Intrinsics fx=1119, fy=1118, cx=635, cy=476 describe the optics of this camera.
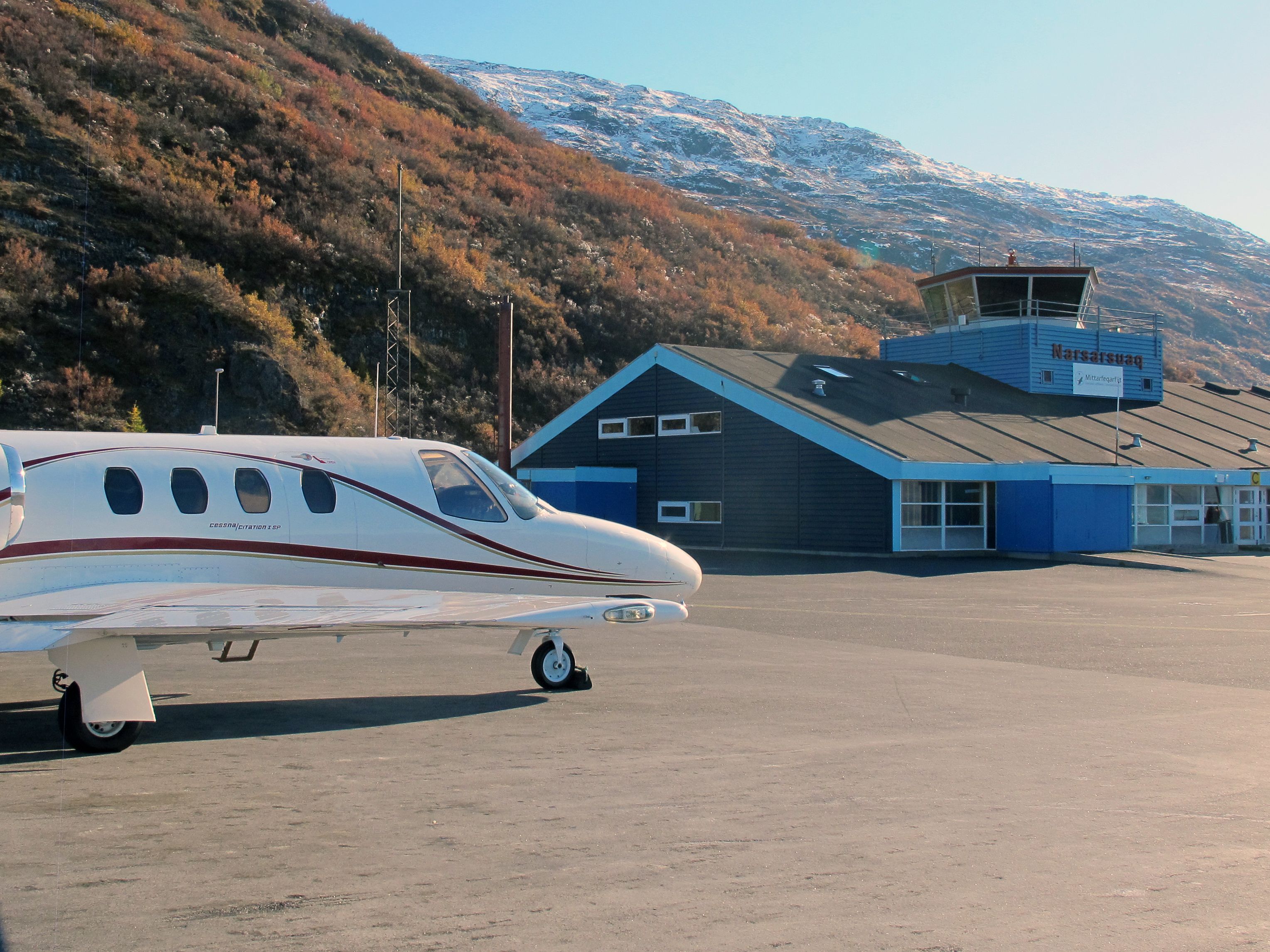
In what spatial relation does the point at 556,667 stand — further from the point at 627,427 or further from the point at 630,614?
the point at 627,427

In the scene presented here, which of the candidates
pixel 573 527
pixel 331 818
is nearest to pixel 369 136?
pixel 573 527

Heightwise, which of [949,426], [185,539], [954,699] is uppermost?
[949,426]

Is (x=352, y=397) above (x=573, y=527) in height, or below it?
above

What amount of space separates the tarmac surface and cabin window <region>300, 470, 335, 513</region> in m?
1.87

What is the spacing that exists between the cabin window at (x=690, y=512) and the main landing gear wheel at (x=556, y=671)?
25.4m

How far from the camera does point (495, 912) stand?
202 inches

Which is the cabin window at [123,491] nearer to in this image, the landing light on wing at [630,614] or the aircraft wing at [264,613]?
the aircraft wing at [264,613]

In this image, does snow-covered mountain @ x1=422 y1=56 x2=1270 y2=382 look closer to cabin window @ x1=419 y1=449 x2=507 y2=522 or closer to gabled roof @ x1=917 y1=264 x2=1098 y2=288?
gabled roof @ x1=917 y1=264 x2=1098 y2=288

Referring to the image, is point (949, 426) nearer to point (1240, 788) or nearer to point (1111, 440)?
point (1111, 440)

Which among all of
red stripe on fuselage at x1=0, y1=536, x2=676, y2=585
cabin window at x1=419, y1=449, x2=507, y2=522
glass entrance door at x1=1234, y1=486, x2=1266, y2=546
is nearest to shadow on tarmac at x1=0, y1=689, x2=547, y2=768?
red stripe on fuselage at x1=0, y1=536, x2=676, y2=585

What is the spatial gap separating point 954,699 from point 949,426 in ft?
86.6

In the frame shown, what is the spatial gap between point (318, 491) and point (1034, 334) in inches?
1536

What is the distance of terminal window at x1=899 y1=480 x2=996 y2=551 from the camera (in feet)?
107

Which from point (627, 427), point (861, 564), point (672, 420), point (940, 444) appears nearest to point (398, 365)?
point (627, 427)
